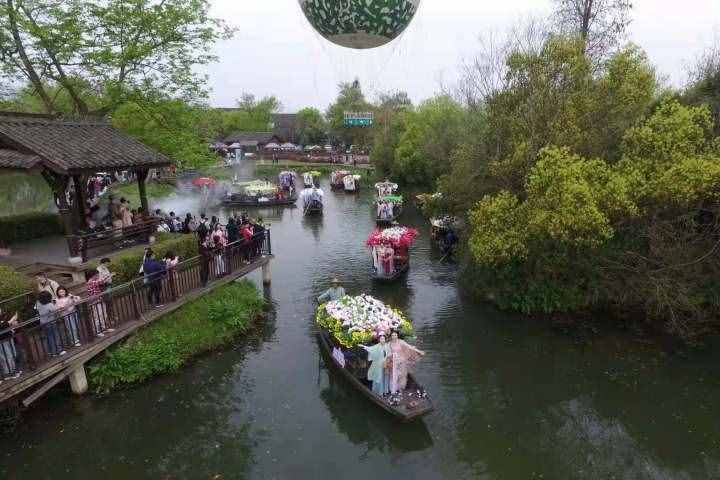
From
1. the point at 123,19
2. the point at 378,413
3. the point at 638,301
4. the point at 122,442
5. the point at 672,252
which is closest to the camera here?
the point at 122,442

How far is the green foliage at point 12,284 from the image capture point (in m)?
10.5

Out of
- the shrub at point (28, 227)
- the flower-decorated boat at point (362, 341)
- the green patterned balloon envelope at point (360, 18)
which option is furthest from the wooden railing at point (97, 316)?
the green patterned balloon envelope at point (360, 18)

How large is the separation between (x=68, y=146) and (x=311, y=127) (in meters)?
73.8

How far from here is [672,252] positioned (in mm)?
14094

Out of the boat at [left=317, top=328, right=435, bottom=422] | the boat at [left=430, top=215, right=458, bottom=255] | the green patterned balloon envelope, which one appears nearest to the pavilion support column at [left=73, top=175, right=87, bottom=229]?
the boat at [left=317, top=328, right=435, bottom=422]

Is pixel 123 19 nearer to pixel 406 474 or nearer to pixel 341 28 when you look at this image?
pixel 341 28

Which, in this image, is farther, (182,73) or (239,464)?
(182,73)

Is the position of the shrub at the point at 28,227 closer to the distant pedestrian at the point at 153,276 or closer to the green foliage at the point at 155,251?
the green foliage at the point at 155,251

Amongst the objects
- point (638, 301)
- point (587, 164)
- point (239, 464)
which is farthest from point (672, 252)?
point (239, 464)

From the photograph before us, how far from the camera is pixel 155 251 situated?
14.0m

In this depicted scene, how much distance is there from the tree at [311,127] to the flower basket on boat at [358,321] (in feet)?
248

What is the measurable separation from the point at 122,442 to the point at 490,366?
9206mm

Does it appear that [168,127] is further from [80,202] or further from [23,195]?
[23,195]

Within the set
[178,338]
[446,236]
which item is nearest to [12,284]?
[178,338]
